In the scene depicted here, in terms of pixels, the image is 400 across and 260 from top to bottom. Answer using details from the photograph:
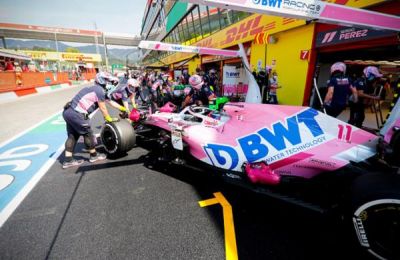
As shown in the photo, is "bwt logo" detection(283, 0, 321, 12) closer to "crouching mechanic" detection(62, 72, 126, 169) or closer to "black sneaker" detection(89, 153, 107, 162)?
"crouching mechanic" detection(62, 72, 126, 169)

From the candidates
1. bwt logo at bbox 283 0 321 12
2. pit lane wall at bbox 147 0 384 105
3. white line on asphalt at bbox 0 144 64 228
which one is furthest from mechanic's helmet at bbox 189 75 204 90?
white line on asphalt at bbox 0 144 64 228

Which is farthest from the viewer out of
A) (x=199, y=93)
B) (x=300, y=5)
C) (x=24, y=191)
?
(x=199, y=93)

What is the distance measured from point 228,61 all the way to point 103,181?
10023 millimetres

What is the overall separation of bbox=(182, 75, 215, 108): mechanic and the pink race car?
4.91ft

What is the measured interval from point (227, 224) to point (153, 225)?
2.71 ft

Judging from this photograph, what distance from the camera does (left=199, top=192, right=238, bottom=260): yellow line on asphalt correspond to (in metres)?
1.93

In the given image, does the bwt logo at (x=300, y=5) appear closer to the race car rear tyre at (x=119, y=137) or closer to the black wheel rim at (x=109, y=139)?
the race car rear tyre at (x=119, y=137)

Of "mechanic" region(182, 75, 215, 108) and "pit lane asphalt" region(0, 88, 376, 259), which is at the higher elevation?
"mechanic" region(182, 75, 215, 108)

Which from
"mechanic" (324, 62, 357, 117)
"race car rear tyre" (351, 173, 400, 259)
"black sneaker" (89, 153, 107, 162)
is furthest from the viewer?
"mechanic" (324, 62, 357, 117)

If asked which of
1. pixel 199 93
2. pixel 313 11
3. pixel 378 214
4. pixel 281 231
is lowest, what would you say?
pixel 281 231

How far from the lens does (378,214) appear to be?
5.51 feet

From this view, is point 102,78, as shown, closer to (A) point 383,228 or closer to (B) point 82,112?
(B) point 82,112

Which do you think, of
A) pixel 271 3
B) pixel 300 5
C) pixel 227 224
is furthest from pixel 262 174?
pixel 300 5

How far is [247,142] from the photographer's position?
8.52 feet
